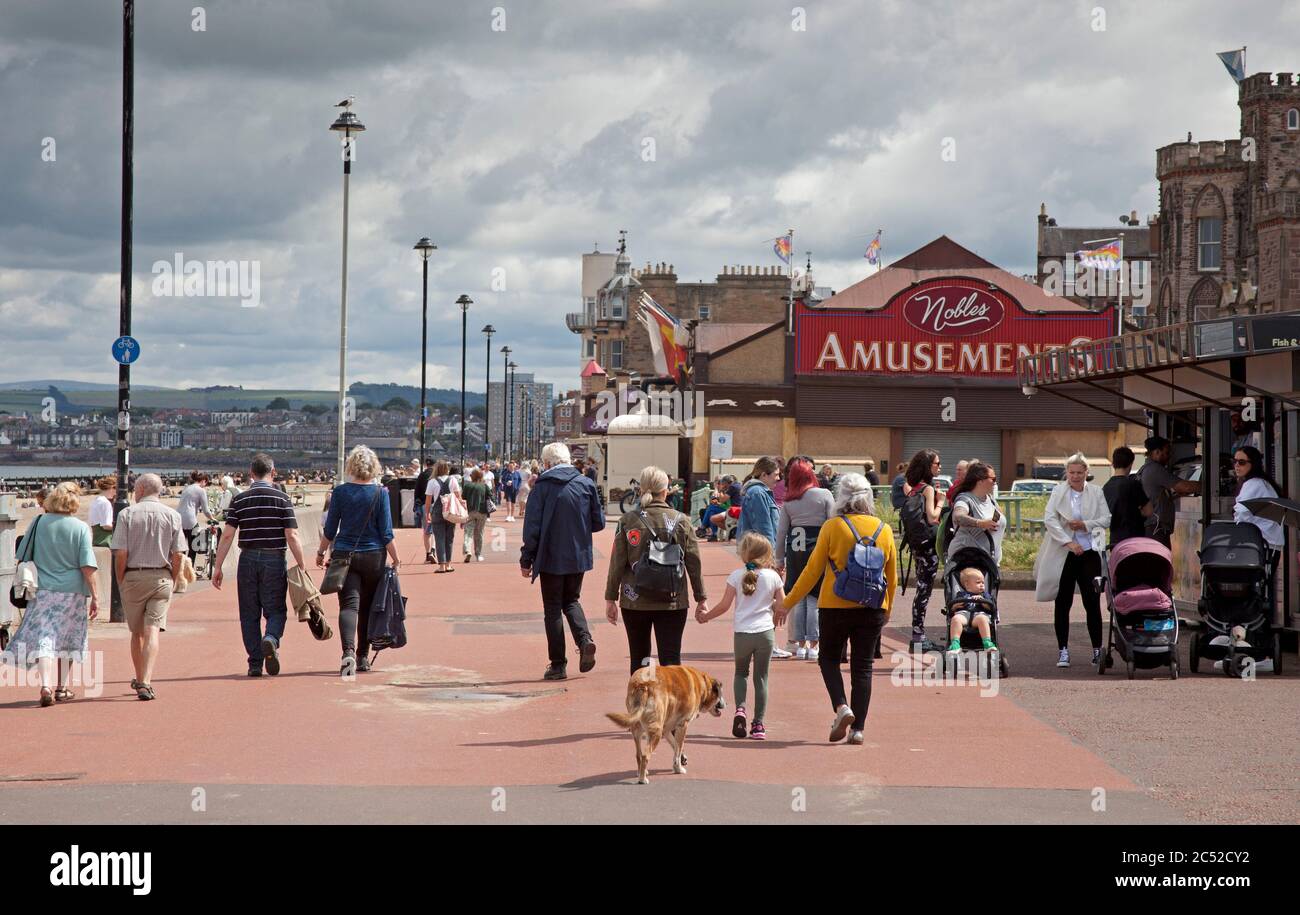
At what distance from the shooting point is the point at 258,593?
12391 millimetres

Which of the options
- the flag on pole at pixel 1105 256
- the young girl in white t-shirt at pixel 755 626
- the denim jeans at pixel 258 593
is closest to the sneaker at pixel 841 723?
the young girl in white t-shirt at pixel 755 626

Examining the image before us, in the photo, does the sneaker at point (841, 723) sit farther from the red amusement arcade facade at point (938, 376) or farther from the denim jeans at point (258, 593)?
the red amusement arcade facade at point (938, 376)

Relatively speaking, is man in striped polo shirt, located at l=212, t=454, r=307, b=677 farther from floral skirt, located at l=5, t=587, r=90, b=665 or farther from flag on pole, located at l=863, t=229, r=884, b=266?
flag on pole, located at l=863, t=229, r=884, b=266

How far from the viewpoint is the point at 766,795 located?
789 cm

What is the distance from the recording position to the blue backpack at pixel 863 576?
9.42 metres

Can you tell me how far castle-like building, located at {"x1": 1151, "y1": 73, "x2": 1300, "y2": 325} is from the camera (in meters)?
56.6

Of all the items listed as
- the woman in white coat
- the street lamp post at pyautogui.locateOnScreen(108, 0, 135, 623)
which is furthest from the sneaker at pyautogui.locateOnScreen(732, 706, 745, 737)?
the street lamp post at pyautogui.locateOnScreen(108, 0, 135, 623)

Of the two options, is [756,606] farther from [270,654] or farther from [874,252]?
[874,252]

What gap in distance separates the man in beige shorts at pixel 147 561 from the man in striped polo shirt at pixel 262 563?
73cm

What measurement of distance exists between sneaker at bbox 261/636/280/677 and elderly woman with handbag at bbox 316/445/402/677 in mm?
533

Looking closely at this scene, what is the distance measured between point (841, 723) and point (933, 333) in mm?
43890

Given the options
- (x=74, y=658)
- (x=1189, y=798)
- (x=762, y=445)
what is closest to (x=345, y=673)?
(x=74, y=658)

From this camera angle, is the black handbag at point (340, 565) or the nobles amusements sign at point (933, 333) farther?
the nobles amusements sign at point (933, 333)

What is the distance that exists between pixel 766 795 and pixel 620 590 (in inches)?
108
